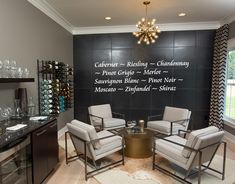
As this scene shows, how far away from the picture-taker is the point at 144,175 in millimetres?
3166

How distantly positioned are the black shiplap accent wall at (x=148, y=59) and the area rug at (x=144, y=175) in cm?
245

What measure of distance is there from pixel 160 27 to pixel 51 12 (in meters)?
3.02

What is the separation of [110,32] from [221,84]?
11.2ft

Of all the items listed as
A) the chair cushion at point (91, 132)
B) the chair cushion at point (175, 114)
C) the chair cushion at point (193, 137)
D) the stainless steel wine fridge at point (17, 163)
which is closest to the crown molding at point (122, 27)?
the chair cushion at point (175, 114)

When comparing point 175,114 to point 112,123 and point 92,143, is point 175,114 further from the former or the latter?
point 92,143

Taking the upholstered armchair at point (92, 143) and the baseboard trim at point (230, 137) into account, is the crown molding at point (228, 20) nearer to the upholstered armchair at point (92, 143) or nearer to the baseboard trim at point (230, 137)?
the baseboard trim at point (230, 137)

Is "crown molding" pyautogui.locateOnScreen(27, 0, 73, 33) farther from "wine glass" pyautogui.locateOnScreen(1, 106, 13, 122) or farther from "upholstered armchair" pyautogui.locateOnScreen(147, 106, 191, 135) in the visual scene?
"upholstered armchair" pyautogui.locateOnScreen(147, 106, 191, 135)

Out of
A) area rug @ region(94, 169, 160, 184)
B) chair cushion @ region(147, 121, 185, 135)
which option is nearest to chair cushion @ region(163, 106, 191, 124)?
chair cushion @ region(147, 121, 185, 135)

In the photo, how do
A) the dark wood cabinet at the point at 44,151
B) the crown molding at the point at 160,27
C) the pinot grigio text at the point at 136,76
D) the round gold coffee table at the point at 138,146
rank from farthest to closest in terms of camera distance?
the pinot grigio text at the point at 136,76, the crown molding at the point at 160,27, the round gold coffee table at the point at 138,146, the dark wood cabinet at the point at 44,151

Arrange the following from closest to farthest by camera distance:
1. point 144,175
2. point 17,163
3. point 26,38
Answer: point 17,163 → point 144,175 → point 26,38

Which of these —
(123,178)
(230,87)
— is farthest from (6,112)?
(230,87)

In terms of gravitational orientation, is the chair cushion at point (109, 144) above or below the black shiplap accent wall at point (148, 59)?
below

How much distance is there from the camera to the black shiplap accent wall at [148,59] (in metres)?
5.71

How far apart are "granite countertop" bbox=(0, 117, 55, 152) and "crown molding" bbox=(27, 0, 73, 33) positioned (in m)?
2.24
